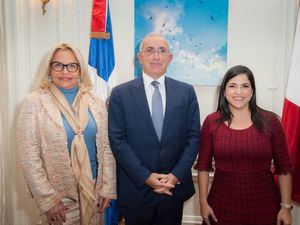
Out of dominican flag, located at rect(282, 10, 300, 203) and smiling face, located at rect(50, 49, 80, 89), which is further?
dominican flag, located at rect(282, 10, 300, 203)

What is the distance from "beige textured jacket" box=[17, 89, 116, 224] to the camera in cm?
164

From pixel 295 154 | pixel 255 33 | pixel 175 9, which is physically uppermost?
pixel 175 9

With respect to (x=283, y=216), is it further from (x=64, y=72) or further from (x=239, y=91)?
(x=64, y=72)

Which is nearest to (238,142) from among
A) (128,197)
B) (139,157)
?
(139,157)

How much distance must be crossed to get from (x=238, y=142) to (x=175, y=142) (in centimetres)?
38

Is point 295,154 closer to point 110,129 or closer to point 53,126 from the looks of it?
point 110,129

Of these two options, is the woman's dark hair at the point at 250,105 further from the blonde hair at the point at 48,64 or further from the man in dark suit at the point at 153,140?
the blonde hair at the point at 48,64

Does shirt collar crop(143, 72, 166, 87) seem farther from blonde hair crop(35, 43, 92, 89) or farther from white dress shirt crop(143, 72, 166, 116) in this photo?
blonde hair crop(35, 43, 92, 89)

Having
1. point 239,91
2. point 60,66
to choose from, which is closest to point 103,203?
point 60,66

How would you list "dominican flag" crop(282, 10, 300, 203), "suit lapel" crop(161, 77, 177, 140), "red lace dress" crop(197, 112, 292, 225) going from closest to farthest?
"red lace dress" crop(197, 112, 292, 225), "suit lapel" crop(161, 77, 177, 140), "dominican flag" crop(282, 10, 300, 203)

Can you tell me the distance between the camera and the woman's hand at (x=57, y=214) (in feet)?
5.56

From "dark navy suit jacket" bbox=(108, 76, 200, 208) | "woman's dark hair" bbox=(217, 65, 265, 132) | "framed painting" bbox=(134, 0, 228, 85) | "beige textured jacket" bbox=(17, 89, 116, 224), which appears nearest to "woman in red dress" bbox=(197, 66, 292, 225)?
"woman's dark hair" bbox=(217, 65, 265, 132)

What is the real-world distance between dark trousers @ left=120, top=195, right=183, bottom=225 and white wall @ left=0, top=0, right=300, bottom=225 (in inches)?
50.8

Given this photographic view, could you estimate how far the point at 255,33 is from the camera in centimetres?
281
